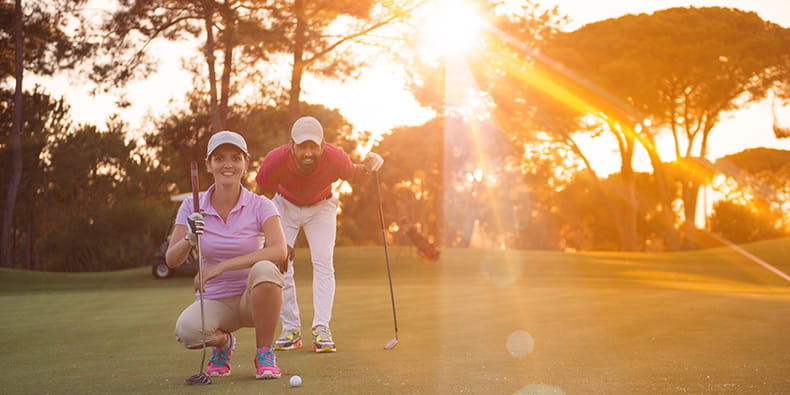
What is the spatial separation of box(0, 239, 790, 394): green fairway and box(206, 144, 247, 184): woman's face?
1224 mm

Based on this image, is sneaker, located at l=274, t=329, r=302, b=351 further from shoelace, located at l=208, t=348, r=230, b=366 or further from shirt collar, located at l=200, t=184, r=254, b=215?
shirt collar, located at l=200, t=184, r=254, b=215

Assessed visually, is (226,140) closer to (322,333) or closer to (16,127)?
(322,333)

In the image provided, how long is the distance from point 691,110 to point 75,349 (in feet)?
121

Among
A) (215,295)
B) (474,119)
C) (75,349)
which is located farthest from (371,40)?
(215,295)

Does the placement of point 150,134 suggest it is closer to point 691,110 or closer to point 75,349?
point 691,110

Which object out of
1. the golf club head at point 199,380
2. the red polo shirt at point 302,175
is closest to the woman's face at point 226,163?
the golf club head at point 199,380

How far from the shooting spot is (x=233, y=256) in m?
5.63

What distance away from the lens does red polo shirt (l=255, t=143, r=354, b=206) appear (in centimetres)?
745

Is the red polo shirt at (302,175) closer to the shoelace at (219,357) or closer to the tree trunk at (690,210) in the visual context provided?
the shoelace at (219,357)

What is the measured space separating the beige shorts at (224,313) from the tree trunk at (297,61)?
827 inches

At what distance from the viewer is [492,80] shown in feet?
104

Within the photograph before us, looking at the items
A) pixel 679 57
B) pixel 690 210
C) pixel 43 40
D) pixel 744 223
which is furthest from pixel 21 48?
pixel 744 223

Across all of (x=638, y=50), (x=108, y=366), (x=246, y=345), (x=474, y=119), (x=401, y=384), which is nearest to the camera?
(x=401, y=384)

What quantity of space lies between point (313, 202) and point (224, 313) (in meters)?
2.13
